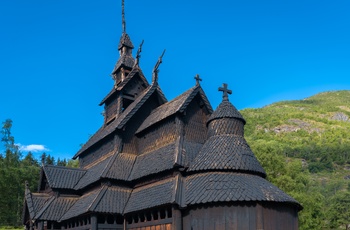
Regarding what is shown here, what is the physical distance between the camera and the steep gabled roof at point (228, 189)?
61.0ft

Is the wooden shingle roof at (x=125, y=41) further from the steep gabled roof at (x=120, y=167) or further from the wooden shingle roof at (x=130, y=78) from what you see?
the steep gabled roof at (x=120, y=167)

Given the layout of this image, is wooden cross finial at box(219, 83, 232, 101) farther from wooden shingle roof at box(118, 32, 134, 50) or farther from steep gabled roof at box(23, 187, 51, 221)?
steep gabled roof at box(23, 187, 51, 221)

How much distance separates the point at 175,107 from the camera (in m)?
24.2

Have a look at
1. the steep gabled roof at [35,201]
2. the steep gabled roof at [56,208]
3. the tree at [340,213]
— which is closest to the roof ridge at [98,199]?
the steep gabled roof at [56,208]

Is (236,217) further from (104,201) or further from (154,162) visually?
(104,201)

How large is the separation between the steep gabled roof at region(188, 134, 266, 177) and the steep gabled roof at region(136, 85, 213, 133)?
9.29 feet

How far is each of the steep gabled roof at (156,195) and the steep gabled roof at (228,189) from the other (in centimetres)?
56

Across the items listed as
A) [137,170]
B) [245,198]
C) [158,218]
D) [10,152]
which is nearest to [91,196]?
[137,170]

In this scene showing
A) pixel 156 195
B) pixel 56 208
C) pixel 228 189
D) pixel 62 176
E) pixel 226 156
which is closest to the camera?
pixel 228 189

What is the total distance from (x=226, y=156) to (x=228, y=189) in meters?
2.31

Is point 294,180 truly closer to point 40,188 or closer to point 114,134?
point 114,134

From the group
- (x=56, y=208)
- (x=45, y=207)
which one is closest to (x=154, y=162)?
(x=56, y=208)

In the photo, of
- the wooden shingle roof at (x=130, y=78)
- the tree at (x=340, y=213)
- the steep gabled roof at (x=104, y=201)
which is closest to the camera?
the steep gabled roof at (x=104, y=201)

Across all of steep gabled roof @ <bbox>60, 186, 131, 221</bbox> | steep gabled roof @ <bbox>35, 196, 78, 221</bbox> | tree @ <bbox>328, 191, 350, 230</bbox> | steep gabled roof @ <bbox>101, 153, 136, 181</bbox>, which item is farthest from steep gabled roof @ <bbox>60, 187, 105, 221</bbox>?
tree @ <bbox>328, 191, 350, 230</bbox>
